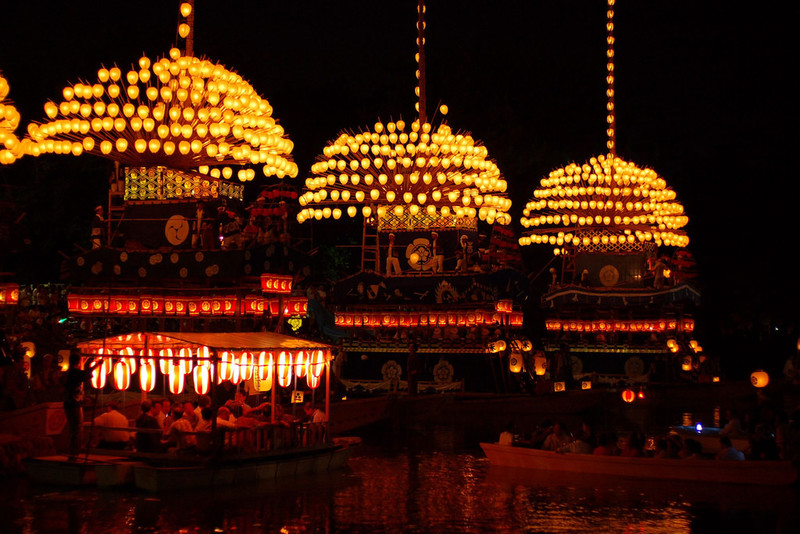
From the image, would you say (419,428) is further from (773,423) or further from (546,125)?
(546,125)

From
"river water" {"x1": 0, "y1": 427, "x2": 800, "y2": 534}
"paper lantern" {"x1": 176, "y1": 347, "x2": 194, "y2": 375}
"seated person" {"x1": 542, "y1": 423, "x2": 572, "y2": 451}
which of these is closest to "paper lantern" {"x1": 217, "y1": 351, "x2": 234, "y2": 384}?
"paper lantern" {"x1": 176, "y1": 347, "x2": 194, "y2": 375}

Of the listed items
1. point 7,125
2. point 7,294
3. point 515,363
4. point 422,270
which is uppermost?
point 7,125

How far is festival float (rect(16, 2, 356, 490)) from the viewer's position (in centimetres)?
2142

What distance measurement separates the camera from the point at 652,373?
141ft

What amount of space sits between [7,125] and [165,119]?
14.5ft

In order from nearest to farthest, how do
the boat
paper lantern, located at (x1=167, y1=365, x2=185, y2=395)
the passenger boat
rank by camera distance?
1. the passenger boat
2. the boat
3. paper lantern, located at (x1=167, y1=365, x2=185, y2=395)

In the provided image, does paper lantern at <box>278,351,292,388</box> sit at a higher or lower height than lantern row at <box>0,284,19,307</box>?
lower

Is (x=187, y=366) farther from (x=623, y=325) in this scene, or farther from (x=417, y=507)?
(x=623, y=325)

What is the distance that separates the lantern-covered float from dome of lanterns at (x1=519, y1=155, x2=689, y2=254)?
1411 centimetres

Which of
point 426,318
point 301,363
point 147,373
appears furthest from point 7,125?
point 426,318

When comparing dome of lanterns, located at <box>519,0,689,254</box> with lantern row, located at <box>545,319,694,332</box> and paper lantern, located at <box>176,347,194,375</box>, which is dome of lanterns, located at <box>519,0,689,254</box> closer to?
lantern row, located at <box>545,319,694,332</box>

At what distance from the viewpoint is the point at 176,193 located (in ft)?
105

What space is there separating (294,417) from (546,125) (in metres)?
38.0

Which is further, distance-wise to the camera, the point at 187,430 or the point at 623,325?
the point at 623,325
